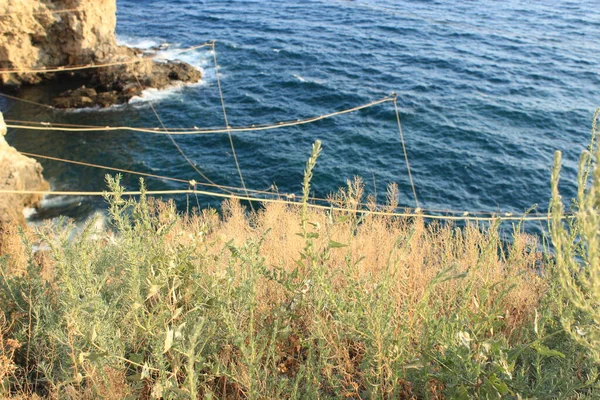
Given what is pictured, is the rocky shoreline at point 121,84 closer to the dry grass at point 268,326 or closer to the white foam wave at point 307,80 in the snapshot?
the white foam wave at point 307,80

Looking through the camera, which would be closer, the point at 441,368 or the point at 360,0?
the point at 441,368

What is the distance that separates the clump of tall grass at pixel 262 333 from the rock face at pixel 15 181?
10704mm

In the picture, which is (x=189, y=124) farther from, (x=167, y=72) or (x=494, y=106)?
(x=494, y=106)

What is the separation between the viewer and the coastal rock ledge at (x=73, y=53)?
21.6 m

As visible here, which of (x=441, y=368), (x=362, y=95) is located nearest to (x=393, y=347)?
(x=441, y=368)

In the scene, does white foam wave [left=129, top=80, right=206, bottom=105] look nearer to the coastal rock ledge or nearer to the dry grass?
the coastal rock ledge

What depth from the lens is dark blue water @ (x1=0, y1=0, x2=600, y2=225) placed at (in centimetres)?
1781

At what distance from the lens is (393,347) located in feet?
9.36

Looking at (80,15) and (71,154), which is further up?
(80,15)

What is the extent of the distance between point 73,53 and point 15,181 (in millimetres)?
11557

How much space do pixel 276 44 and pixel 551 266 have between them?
89.0 feet

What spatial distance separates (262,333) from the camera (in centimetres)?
298

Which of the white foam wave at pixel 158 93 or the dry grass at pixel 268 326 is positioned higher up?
the dry grass at pixel 268 326

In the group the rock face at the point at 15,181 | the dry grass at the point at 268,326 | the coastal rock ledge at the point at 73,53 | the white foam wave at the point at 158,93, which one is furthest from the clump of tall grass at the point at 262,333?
the coastal rock ledge at the point at 73,53
